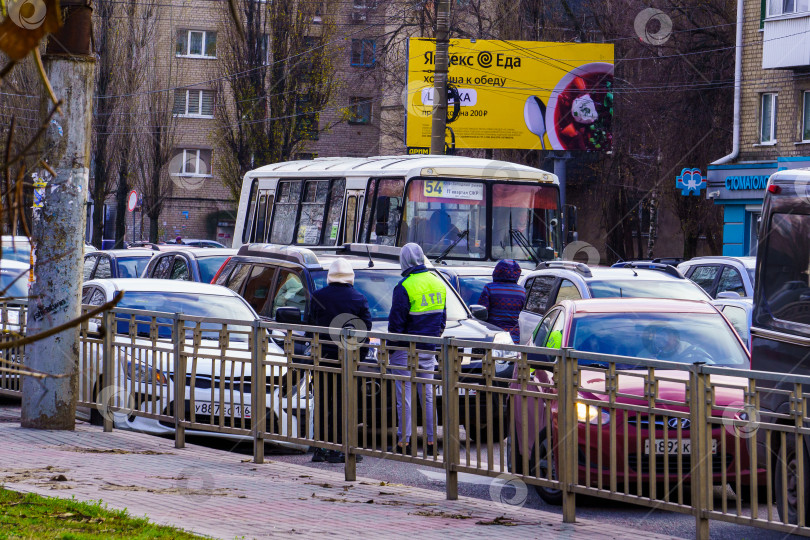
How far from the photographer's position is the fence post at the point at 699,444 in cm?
689

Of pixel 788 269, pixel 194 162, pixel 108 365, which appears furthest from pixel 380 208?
pixel 194 162

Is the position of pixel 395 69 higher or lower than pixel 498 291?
higher

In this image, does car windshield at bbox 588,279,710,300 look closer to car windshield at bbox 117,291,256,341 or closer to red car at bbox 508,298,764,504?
red car at bbox 508,298,764,504

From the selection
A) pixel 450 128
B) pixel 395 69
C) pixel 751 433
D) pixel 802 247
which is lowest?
pixel 751 433

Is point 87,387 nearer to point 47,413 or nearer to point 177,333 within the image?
point 47,413

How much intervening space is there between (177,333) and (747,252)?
27.8 meters

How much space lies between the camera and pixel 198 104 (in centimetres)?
6200

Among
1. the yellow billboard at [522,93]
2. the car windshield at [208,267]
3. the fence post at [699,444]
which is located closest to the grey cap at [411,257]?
the fence post at [699,444]

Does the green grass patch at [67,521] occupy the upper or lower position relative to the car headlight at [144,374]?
lower

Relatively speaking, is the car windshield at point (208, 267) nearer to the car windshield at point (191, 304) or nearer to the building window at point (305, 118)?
the car windshield at point (191, 304)

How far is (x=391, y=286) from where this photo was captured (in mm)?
13703

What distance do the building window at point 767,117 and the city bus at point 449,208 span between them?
16804 millimetres

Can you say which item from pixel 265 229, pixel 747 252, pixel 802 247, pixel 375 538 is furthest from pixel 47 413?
pixel 747 252

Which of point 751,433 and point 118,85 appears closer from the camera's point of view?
point 751,433
